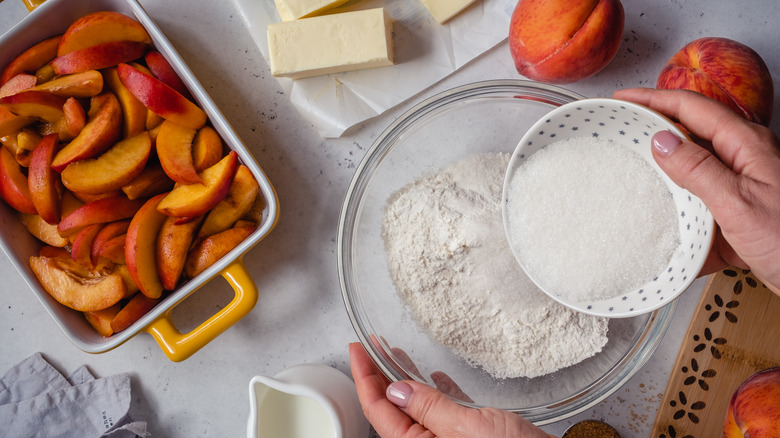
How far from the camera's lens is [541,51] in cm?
93

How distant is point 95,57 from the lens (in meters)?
0.95

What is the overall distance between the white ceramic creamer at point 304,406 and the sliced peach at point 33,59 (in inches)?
27.8

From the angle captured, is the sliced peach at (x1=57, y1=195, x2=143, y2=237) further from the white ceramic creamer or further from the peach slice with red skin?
the white ceramic creamer

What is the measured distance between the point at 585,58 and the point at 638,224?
0.31m

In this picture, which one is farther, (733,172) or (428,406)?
(428,406)

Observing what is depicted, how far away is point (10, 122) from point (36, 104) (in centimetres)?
7

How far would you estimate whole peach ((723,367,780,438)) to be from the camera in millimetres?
836

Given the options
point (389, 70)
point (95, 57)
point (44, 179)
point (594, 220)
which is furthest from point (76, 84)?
point (594, 220)

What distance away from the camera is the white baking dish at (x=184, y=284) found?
953mm

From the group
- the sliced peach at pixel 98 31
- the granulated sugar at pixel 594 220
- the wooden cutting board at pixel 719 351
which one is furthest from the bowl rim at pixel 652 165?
the sliced peach at pixel 98 31

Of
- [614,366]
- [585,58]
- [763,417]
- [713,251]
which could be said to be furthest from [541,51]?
[763,417]

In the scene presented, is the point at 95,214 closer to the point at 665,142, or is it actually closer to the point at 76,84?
the point at 76,84

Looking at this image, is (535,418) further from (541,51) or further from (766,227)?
(541,51)

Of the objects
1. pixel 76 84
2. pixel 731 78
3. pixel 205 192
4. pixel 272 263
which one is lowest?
pixel 272 263
